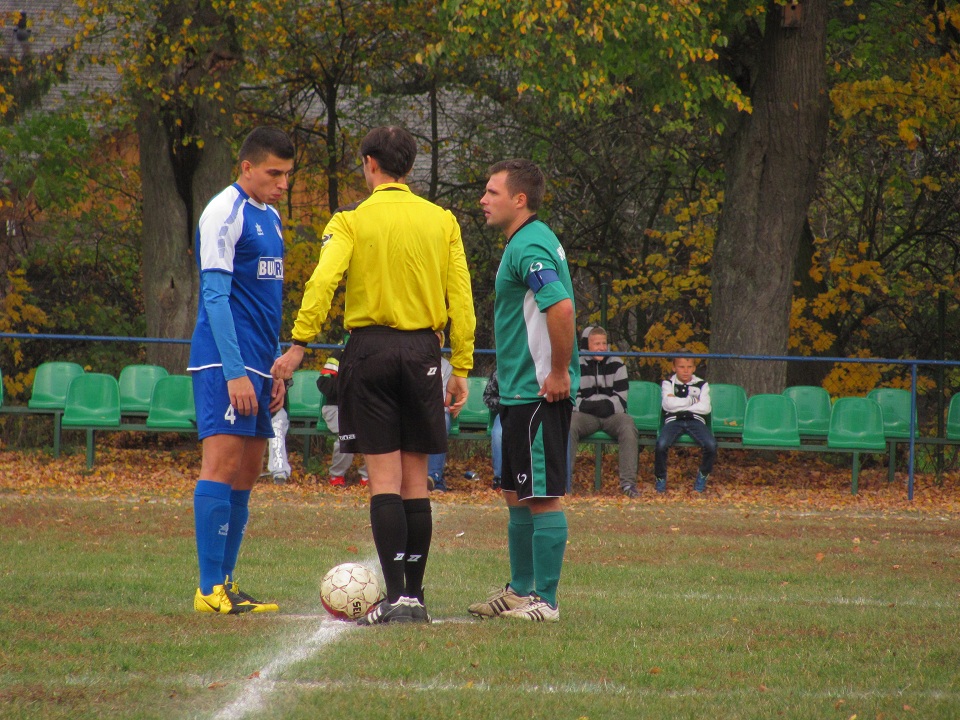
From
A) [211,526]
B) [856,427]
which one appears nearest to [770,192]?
[856,427]

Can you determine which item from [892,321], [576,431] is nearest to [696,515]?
[576,431]

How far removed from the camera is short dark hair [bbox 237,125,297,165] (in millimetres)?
5219

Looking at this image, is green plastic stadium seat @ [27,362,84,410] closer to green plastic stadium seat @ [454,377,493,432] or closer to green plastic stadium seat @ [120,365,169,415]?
green plastic stadium seat @ [120,365,169,415]

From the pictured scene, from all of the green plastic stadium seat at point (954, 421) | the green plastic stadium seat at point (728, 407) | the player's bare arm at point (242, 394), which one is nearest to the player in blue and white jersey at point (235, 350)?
the player's bare arm at point (242, 394)

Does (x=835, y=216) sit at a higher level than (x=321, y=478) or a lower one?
higher

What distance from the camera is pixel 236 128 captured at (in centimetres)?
1723

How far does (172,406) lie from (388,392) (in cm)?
814

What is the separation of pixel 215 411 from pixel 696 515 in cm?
585

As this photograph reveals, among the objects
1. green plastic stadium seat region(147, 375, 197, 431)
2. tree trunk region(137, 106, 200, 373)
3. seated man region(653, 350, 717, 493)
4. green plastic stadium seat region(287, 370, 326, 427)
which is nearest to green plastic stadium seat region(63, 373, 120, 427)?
green plastic stadium seat region(147, 375, 197, 431)

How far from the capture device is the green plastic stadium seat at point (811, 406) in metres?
13.1

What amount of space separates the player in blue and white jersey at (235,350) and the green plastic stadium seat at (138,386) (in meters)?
8.04

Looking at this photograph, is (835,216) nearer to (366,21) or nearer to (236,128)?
(366,21)

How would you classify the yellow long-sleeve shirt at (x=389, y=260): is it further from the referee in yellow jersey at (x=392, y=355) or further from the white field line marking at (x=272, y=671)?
the white field line marking at (x=272, y=671)

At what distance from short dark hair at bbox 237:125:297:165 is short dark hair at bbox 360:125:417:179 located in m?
0.37
